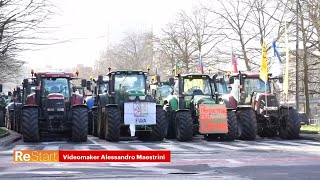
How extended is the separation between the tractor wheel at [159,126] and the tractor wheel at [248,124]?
3030mm

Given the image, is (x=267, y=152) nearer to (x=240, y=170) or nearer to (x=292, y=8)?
(x=240, y=170)

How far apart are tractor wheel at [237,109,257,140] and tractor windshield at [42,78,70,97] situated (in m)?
6.99

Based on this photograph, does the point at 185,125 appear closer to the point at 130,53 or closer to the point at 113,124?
the point at 113,124

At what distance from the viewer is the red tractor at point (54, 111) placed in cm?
2130

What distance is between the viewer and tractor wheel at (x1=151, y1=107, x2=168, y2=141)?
72.5 ft

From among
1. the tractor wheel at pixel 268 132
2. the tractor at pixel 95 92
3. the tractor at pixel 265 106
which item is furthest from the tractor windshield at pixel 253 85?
the tractor at pixel 95 92

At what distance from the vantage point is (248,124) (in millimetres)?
22609

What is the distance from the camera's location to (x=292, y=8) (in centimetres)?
3528

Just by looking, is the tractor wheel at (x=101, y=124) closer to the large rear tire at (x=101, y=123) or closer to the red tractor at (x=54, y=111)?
the large rear tire at (x=101, y=123)

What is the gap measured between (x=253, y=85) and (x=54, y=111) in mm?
8773

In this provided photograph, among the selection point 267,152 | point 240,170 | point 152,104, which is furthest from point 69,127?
point 240,170

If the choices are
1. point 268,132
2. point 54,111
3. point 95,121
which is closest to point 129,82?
point 54,111

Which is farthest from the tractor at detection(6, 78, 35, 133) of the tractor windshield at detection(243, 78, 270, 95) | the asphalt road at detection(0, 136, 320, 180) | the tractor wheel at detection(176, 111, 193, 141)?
the asphalt road at detection(0, 136, 320, 180)

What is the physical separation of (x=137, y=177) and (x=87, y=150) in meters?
6.23
